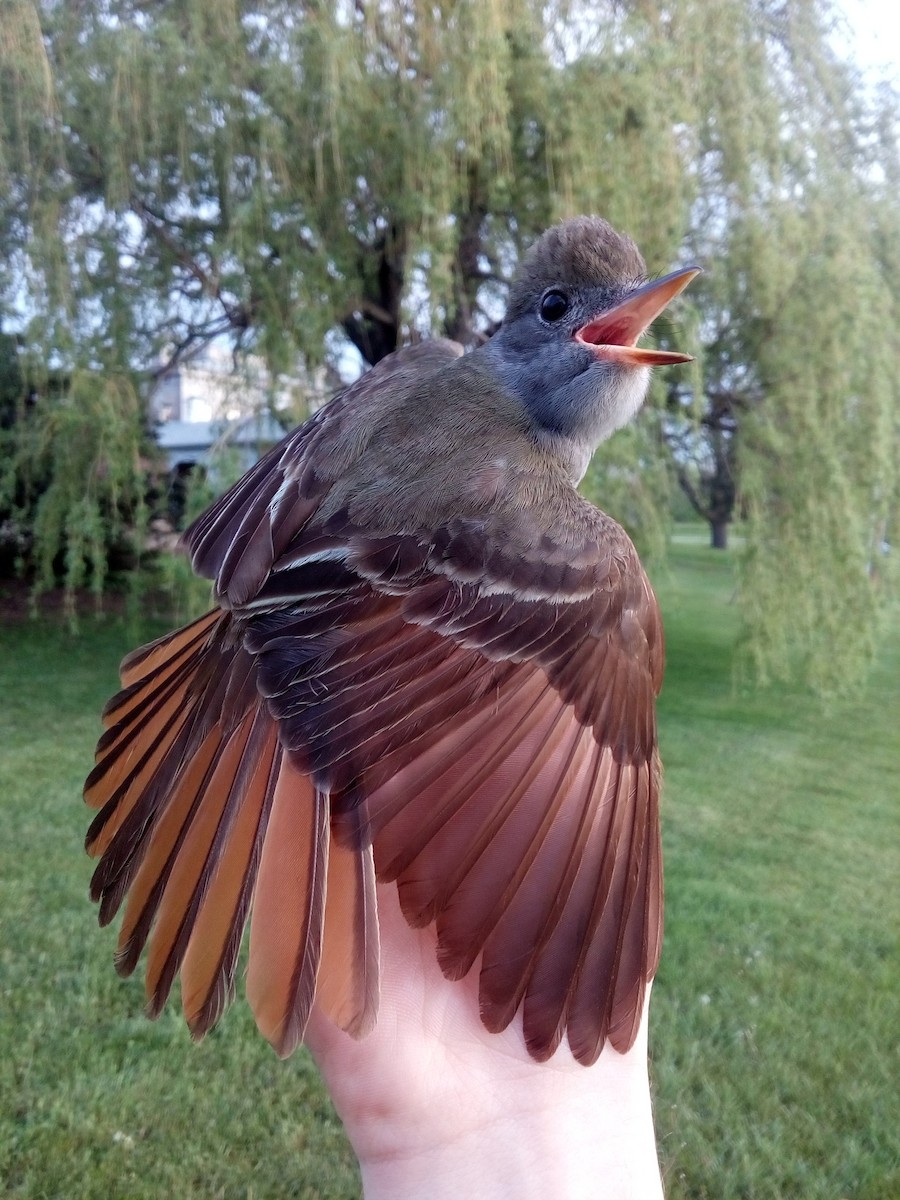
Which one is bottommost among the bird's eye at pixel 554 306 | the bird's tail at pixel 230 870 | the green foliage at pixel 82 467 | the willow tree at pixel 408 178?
the bird's tail at pixel 230 870

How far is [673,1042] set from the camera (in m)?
4.23

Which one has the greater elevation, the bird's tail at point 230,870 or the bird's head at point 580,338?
the bird's head at point 580,338

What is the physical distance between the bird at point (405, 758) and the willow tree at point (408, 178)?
4.81 metres

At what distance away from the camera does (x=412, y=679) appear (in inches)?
74.4

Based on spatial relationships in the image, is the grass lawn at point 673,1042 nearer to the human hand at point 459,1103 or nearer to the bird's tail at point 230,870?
the human hand at point 459,1103

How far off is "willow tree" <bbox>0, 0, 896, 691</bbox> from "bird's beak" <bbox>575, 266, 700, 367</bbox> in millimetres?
4119

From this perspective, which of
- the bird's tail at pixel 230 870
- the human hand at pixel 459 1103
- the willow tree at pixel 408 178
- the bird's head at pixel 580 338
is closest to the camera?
the bird's tail at pixel 230 870

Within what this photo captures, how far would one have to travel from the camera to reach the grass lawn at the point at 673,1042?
3.32m

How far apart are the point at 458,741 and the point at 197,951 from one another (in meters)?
0.64

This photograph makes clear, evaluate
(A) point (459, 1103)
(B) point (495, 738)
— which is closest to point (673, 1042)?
(A) point (459, 1103)

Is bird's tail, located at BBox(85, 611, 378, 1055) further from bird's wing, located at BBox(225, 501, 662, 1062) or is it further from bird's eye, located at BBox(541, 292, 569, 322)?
bird's eye, located at BBox(541, 292, 569, 322)

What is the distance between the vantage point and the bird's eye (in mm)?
2799

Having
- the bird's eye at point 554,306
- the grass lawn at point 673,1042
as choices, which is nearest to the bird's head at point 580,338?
the bird's eye at point 554,306

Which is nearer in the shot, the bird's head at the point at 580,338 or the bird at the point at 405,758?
the bird at the point at 405,758
